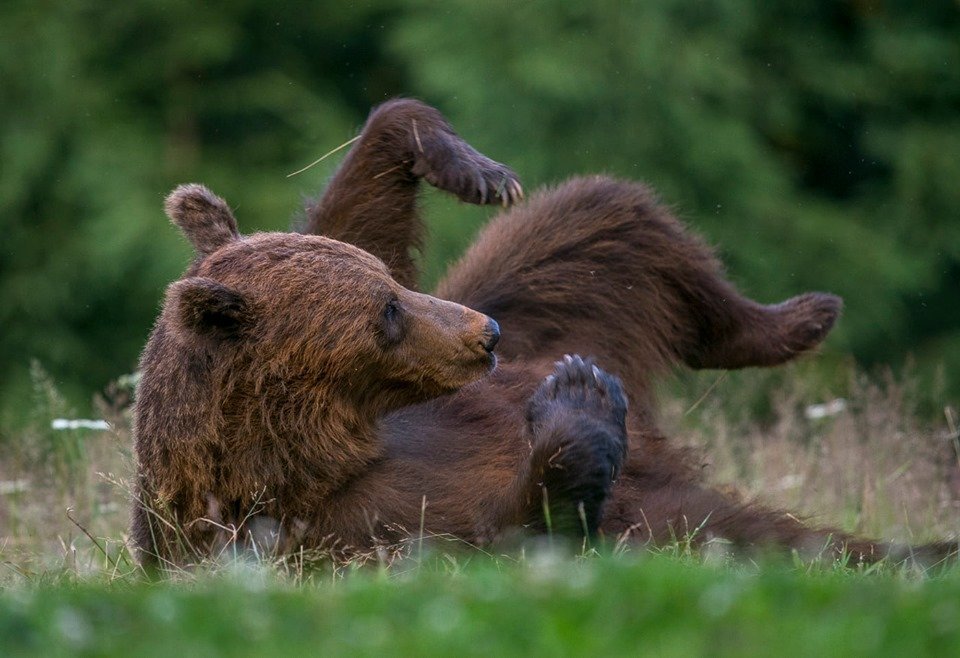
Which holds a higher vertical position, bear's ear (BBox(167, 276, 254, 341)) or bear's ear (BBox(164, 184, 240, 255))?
bear's ear (BBox(164, 184, 240, 255))

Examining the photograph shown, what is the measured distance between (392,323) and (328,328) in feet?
0.79

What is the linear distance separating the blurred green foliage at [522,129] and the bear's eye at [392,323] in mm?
10598

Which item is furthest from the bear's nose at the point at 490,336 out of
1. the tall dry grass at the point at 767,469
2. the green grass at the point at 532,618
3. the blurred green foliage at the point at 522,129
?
the blurred green foliage at the point at 522,129

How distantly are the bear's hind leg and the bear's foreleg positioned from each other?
4.51ft

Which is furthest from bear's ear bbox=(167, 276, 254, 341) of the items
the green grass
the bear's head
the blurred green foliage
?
the blurred green foliage

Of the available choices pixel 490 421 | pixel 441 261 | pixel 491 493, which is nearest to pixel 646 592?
pixel 491 493

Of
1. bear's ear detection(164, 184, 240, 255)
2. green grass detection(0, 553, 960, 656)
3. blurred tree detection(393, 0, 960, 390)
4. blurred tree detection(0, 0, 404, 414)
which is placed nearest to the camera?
green grass detection(0, 553, 960, 656)

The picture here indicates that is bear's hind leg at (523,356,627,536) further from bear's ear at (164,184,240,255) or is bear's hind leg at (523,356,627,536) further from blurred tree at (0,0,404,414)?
blurred tree at (0,0,404,414)

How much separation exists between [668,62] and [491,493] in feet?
40.5

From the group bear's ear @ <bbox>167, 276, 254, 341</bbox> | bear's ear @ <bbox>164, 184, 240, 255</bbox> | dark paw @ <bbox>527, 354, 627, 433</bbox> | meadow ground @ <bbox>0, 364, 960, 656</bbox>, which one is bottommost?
dark paw @ <bbox>527, 354, 627, 433</bbox>

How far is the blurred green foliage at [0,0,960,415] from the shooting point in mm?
16922

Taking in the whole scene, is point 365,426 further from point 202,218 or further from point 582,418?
point 202,218

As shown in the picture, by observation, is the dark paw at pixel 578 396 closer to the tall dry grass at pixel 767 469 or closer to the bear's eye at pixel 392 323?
the bear's eye at pixel 392 323

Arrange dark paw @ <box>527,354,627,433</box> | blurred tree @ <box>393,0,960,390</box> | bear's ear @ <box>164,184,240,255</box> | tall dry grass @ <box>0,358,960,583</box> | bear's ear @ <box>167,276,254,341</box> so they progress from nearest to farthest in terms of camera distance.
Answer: bear's ear @ <box>167,276,254,341</box> → dark paw @ <box>527,354,627,433</box> → bear's ear @ <box>164,184,240,255</box> → tall dry grass @ <box>0,358,960,583</box> → blurred tree @ <box>393,0,960,390</box>
